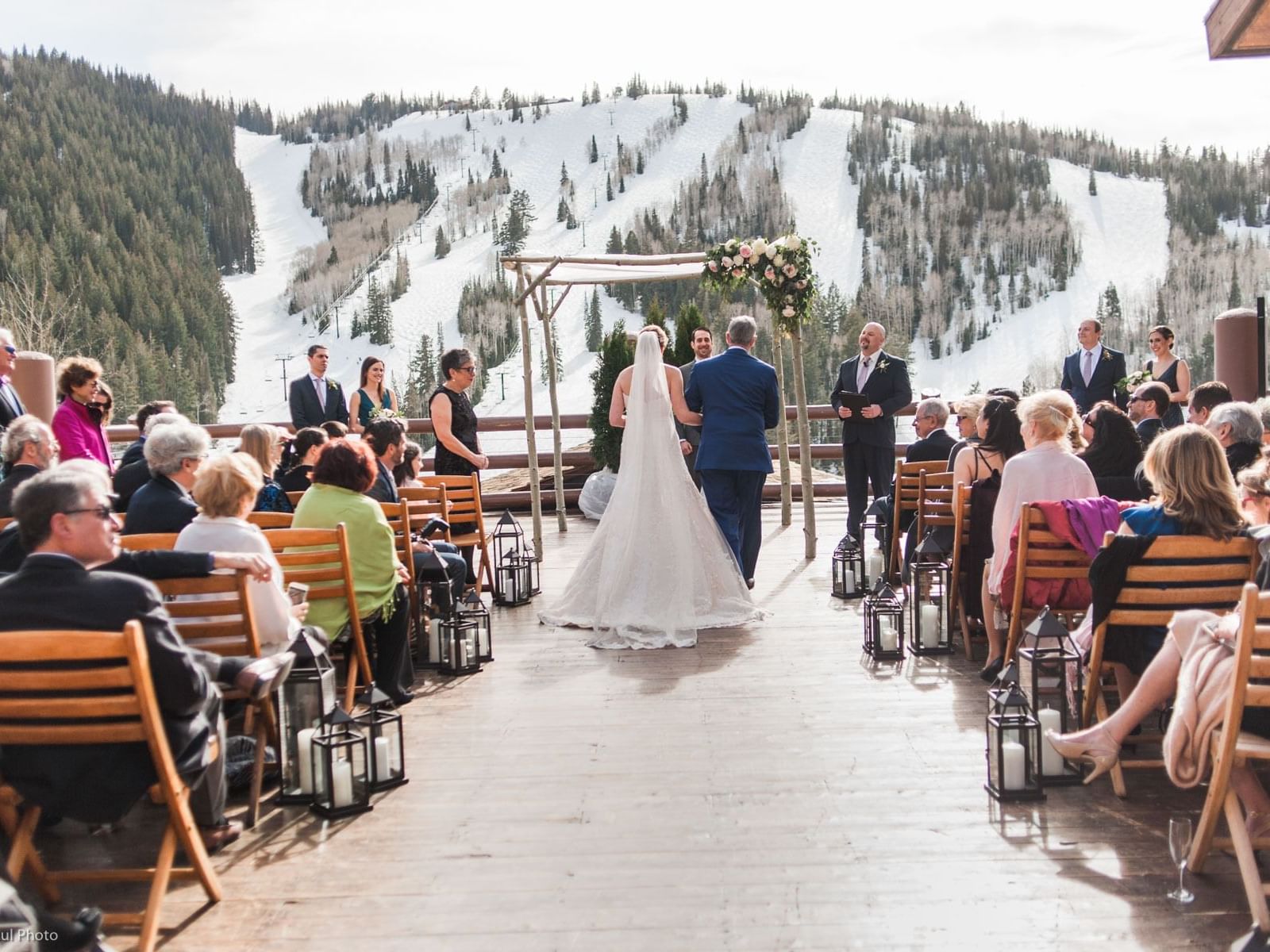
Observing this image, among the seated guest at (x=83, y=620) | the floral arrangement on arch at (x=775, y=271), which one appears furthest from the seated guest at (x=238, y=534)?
the floral arrangement on arch at (x=775, y=271)

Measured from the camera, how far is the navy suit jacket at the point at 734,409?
738 centimetres

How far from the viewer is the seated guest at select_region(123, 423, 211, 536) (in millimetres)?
4453

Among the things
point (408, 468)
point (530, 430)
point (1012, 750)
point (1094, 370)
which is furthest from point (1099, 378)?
point (1012, 750)

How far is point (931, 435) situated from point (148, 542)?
15.9 feet

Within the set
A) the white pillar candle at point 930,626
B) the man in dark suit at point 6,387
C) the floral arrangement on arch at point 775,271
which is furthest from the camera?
the floral arrangement on arch at point 775,271

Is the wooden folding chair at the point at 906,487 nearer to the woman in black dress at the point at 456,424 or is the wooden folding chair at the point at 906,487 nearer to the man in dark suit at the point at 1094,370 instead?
the woman in black dress at the point at 456,424

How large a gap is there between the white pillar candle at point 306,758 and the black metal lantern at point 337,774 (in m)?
0.03

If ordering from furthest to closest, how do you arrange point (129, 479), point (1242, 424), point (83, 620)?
point (129, 479)
point (1242, 424)
point (83, 620)

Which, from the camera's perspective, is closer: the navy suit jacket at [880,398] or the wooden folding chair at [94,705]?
the wooden folding chair at [94,705]

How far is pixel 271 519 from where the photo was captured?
539 centimetres

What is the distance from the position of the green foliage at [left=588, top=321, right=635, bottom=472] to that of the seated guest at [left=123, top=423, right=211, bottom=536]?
26.5ft

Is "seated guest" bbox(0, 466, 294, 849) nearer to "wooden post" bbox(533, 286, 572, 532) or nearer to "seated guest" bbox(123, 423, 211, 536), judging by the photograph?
"seated guest" bbox(123, 423, 211, 536)

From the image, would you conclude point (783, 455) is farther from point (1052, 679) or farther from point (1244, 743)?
point (1244, 743)

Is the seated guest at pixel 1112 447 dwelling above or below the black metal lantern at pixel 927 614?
above
